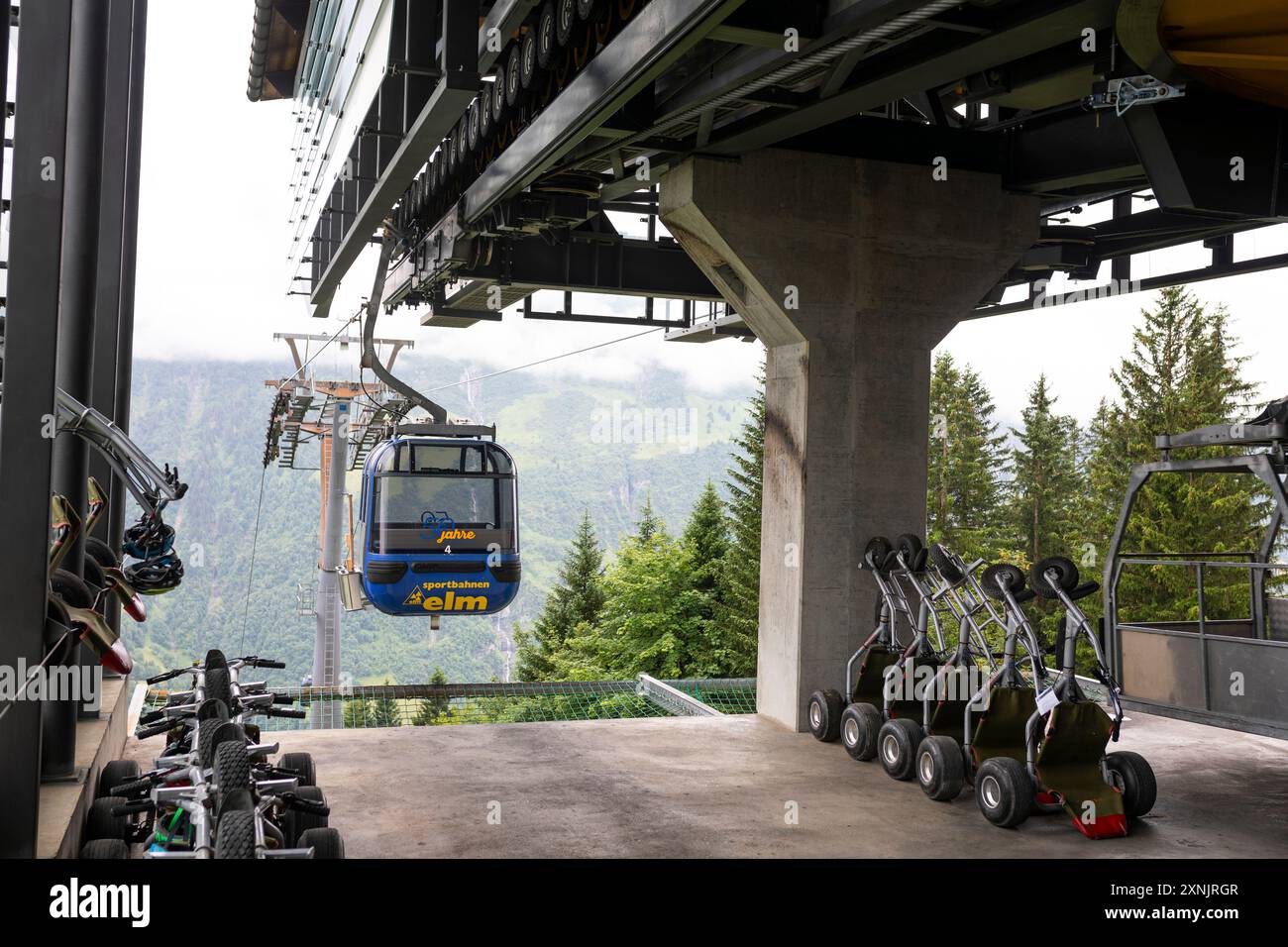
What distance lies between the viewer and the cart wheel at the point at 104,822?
5.96 metres

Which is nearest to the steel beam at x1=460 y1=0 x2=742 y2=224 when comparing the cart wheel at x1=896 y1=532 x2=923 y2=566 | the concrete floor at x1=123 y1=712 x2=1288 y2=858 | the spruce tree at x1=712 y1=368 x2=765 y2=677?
the cart wheel at x1=896 y1=532 x2=923 y2=566

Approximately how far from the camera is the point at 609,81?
699 cm

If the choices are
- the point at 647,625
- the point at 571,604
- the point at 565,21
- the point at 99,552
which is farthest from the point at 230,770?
the point at 571,604

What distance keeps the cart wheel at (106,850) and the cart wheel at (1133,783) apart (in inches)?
239

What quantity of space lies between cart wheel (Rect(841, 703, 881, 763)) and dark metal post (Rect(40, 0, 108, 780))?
5.90 meters

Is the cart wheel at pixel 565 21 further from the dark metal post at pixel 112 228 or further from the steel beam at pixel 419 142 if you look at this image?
the dark metal post at pixel 112 228

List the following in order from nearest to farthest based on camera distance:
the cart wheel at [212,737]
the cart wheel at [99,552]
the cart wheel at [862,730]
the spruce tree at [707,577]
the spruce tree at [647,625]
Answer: the cart wheel at [212,737] < the cart wheel at [99,552] < the cart wheel at [862,730] < the spruce tree at [707,577] < the spruce tree at [647,625]

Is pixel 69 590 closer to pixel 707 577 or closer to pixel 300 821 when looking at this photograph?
pixel 300 821

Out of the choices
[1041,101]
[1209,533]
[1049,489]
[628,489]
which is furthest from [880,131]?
[628,489]

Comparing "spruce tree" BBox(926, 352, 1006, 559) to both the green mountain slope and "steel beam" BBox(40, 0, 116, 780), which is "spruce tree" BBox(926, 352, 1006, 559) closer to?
"steel beam" BBox(40, 0, 116, 780)

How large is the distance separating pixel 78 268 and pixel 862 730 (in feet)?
22.1

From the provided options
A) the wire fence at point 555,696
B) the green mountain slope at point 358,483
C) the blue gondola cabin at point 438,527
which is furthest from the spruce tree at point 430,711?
the green mountain slope at point 358,483

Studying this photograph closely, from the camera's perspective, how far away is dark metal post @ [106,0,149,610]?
388 inches

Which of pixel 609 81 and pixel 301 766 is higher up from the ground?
pixel 609 81
